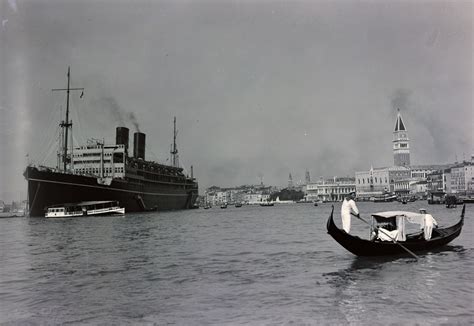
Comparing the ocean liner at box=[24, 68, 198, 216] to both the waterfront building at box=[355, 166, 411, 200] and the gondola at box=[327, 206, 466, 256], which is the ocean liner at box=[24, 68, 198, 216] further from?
the waterfront building at box=[355, 166, 411, 200]

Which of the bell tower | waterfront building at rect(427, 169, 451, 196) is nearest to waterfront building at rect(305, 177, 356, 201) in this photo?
the bell tower

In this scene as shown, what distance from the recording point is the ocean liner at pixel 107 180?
5103 cm

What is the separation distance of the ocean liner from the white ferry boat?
29.0 inches

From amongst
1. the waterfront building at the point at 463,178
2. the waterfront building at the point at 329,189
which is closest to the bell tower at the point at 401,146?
the waterfront building at the point at 329,189

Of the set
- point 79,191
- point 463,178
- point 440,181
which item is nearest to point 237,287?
point 79,191

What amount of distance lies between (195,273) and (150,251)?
618 cm

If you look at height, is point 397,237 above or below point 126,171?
below

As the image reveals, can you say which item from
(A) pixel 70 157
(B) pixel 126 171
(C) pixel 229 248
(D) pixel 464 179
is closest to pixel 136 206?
(B) pixel 126 171

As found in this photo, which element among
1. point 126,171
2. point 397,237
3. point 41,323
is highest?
point 126,171

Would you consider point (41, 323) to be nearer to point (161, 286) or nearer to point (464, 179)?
point (161, 286)

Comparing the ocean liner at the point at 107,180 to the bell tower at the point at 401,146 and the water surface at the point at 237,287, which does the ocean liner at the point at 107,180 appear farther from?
the bell tower at the point at 401,146

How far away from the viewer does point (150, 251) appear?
1878cm

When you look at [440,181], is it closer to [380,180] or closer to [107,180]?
[380,180]

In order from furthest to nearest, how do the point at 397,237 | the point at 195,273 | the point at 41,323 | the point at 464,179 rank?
the point at 464,179
the point at 397,237
the point at 195,273
the point at 41,323
